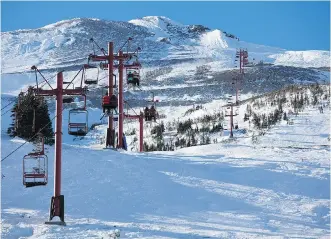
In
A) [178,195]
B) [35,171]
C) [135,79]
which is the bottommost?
[178,195]

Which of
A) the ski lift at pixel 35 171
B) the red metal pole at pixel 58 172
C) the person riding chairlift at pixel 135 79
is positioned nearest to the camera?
the red metal pole at pixel 58 172

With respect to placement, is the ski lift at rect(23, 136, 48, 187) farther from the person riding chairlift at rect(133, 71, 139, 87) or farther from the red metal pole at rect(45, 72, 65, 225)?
the person riding chairlift at rect(133, 71, 139, 87)

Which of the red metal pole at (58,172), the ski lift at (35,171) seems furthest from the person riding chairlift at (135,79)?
the red metal pole at (58,172)

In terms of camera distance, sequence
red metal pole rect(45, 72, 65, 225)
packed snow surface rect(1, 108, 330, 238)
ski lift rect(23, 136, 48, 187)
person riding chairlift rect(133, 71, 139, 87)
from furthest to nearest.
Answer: person riding chairlift rect(133, 71, 139, 87) → ski lift rect(23, 136, 48, 187) → red metal pole rect(45, 72, 65, 225) → packed snow surface rect(1, 108, 330, 238)

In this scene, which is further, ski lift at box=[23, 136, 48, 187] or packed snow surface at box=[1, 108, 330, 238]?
ski lift at box=[23, 136, 48, 187]

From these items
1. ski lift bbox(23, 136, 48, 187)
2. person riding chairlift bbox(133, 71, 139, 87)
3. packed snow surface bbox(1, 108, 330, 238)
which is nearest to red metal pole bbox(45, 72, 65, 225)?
packed snow surface bbox(1, 108, 330, 238)

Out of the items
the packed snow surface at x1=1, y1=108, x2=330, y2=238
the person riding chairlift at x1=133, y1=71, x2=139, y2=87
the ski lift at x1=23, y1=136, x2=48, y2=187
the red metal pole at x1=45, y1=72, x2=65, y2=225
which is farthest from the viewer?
the person riding chairlift at x1=133, y1=71, x2=139, y2=87

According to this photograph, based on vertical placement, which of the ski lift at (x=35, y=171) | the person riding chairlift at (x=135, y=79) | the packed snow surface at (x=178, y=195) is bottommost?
the packed snow surface at (x=178, y=195)

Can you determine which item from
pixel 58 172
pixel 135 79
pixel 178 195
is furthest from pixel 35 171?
pixel 135 79

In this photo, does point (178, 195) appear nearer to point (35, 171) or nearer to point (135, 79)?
point (35, 171)

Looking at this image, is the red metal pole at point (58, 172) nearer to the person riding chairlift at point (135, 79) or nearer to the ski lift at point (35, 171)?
the ski lift at point (35, 171)

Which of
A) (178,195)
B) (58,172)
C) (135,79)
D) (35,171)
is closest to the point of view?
(58,172)

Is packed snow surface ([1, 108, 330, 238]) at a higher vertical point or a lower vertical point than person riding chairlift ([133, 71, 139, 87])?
lower

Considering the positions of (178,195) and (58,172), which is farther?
(178,195)
